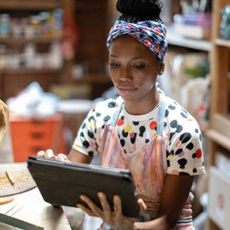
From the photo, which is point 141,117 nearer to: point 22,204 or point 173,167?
point 173,167

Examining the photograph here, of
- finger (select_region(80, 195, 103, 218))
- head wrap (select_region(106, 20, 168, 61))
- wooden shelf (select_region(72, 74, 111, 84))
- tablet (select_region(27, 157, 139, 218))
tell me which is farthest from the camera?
wooden shelf (select_region(72, 74, 111, 84))

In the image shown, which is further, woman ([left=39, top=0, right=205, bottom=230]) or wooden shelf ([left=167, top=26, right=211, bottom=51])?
wooden shelf ([left=167, top=26, right=211, bottom=51])

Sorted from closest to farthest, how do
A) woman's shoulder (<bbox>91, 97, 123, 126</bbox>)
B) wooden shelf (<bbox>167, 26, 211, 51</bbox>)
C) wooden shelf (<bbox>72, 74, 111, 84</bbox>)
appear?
1. woman's shoulder (<bbox>91, 97, 123, 126</bbox>)
2. wooden shelf (<bbox>167, 26, 211, 51</bbox>)
3. wooden shelf (<bbox>72, 74, 111, 84</bbox>)

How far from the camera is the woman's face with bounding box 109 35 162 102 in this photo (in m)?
1.27

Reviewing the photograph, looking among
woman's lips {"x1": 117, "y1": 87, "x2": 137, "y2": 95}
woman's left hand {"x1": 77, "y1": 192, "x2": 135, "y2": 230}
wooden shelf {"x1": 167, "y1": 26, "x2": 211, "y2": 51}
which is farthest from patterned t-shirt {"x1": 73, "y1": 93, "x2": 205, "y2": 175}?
wooden shelf {"x1": 167, "y1": 26, "x2": 211, "y2": 51}

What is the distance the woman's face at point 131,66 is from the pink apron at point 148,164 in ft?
0.36

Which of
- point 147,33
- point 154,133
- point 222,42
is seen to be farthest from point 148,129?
point 222,42

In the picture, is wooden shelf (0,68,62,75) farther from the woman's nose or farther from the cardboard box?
the woman's nose

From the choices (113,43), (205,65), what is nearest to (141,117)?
(113,43)

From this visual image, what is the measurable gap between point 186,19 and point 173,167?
2.07 m

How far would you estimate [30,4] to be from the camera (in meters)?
5.00

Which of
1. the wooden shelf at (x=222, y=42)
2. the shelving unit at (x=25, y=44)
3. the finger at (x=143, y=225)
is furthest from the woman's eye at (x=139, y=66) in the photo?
the shelving unit at (x=25, y=44)

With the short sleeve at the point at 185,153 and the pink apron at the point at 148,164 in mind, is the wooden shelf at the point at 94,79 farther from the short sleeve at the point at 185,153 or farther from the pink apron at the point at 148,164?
the short sleeve at the point at 185,153

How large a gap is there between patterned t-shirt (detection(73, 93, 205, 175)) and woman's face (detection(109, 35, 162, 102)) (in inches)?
3.8
